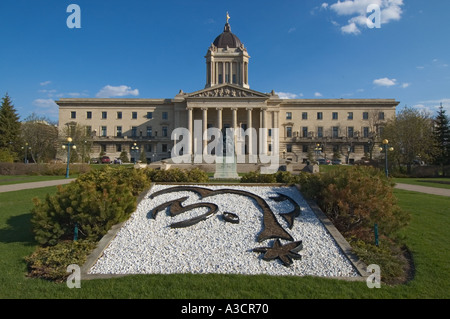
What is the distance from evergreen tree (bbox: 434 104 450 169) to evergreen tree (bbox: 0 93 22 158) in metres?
66.6

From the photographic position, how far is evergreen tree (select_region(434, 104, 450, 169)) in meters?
38.2

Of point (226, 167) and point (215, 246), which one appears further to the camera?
point (226, 167)

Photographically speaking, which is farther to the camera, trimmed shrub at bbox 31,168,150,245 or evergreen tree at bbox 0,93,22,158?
evergreen tree at bbox 0,93,22,158

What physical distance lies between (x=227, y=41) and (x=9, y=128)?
50.8 meters

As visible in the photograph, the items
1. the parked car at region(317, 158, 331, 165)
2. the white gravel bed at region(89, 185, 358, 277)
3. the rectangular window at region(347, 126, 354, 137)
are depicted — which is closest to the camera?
the white gravel bed at region(89, 185, 358, 277)

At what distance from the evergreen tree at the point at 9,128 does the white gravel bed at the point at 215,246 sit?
51681mm

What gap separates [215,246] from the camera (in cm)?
728

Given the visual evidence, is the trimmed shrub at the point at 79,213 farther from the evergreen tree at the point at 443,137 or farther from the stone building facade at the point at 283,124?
the stone building facade at the point at 283,124

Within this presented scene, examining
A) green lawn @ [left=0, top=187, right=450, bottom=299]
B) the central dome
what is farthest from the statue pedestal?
the central dome

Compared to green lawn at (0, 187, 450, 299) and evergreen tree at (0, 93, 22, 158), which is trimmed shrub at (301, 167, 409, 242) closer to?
green lawn at (0, 187, 450, 299)

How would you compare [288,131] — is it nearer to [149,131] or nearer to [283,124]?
[283,124]

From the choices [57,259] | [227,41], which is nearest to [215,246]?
[57,259]
